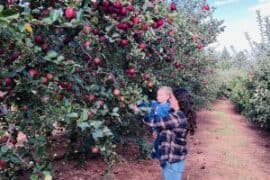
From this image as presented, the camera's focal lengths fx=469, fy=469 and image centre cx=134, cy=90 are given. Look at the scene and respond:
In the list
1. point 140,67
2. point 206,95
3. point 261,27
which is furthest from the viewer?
point 261,27

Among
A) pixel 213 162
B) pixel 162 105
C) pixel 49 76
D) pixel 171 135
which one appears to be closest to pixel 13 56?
pixel 49 76

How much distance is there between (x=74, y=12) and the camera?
3.38 metres

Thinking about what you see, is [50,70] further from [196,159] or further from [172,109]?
[196,159]

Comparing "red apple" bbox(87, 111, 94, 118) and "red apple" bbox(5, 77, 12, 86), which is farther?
"red apple" bbox(87, 111, 94, 118)

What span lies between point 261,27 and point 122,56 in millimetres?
12141

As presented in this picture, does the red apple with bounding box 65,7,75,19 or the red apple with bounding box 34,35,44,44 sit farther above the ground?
the red apple with bounding box 65,7,75,19

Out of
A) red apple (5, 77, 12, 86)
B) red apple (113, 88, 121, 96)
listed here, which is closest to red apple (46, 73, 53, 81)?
red apple (5, 77, 12, 86)

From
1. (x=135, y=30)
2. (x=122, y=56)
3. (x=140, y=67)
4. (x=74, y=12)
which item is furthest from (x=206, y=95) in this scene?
(x=74, y=12)

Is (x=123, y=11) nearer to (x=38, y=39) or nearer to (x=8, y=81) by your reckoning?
(x=38, y=39)

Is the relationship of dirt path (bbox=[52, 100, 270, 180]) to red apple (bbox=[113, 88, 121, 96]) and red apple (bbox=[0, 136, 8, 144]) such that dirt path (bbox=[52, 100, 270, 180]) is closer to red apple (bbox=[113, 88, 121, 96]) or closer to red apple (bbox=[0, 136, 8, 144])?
red apple (bbox=[113, 88, 121, 96])

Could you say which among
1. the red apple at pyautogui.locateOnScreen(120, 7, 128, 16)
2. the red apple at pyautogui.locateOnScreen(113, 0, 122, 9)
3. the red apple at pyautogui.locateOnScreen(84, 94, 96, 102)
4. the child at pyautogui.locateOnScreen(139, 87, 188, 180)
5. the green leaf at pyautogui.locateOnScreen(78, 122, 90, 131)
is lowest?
the child at pyautogui.locateOnScreen(139, 87, 188, 180)

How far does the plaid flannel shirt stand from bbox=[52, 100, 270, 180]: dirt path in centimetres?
67

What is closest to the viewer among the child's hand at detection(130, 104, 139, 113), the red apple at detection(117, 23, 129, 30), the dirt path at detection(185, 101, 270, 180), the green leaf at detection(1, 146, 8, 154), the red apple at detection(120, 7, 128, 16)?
the green leaf at detection(1, 146, 8, 154)

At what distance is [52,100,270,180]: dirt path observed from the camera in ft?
24.9
